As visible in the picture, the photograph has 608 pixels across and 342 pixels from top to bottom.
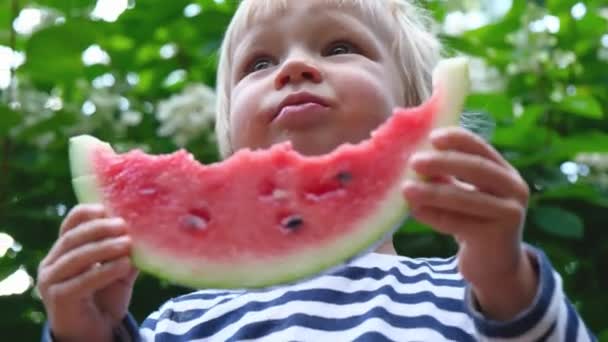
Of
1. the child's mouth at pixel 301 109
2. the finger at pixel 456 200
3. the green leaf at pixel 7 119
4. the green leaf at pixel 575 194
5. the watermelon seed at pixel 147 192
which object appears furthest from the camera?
the green leaf at pixel 575 194

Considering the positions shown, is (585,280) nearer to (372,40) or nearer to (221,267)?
(372,40)

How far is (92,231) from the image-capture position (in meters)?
0.98

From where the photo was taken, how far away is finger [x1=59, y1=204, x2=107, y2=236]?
3.35 feet

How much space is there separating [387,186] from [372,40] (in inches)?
18.5

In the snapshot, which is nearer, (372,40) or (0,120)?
(372,40)

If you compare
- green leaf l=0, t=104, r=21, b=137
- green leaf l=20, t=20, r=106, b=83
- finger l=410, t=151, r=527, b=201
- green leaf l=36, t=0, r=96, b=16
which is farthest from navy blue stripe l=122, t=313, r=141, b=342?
green leaf l=36, t=0, r=96, b=16

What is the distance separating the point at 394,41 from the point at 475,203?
0.66 m

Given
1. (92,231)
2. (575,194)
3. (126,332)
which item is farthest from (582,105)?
(92,231)

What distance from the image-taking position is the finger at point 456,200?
89 centimetres

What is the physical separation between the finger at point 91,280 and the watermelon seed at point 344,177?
0.93 feet

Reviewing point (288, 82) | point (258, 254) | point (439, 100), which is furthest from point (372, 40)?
point (258, 254)

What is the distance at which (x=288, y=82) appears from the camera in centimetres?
125

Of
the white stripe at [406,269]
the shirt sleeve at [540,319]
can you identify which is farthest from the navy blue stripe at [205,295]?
the shirt sleeve at [540,319]

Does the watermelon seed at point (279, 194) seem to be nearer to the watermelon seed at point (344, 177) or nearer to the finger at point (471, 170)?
the watermelon seed at point (344, 177)
